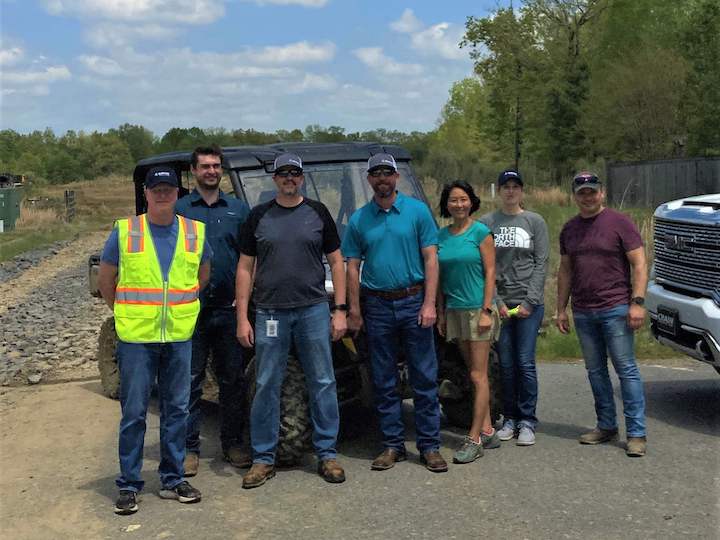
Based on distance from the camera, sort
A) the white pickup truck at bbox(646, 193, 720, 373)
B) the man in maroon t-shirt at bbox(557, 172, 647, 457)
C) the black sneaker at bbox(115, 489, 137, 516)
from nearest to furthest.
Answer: the black sneaker at bbox(115, 489, 137, 516) < the man in maroon t-shirt at bbox(557, 172, 647, 457) < the white pickup truck at bbox(646, 193, 720, 373)

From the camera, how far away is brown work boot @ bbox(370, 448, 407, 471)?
5707mm

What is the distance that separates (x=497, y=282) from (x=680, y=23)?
4049 cm

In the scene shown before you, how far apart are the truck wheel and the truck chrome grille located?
4.59 metres

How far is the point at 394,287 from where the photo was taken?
18.3ft

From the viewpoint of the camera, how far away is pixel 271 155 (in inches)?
253

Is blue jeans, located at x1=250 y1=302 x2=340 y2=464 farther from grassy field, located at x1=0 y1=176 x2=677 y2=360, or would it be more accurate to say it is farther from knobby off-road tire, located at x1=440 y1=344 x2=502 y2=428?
grassy field, located at x1=0 y1=176 x2=677 y2=360

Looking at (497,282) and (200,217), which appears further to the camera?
(497,282)

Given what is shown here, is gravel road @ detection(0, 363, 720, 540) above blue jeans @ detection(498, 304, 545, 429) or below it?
below

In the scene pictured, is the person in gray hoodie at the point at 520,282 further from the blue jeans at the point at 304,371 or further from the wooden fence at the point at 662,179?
the wooden fence at the point at 662,179

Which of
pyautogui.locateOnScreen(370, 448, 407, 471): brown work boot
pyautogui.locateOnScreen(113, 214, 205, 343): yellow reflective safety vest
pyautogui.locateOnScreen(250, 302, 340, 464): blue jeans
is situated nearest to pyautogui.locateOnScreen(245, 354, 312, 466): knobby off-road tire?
pyautogui.locateOnScreen(250, 302, 340, 464): blue jeans

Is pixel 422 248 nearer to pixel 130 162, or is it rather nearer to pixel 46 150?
pixel 130 162

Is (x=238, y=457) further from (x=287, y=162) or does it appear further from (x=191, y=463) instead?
(x=287, y=162)

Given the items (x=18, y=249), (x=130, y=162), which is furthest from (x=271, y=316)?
(x=130, y=162)

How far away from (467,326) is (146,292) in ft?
6.59
